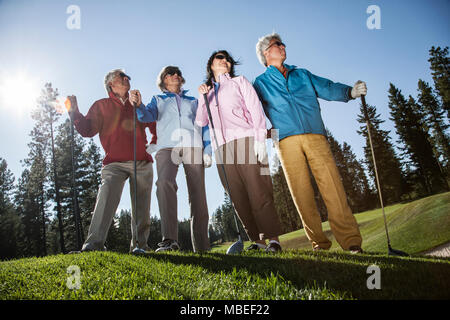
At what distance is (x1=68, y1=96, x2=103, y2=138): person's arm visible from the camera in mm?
4980

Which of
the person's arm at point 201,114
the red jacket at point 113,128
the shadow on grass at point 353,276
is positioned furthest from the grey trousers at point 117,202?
the shadow on grass at point 353,276

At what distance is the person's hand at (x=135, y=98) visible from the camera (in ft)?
15.8

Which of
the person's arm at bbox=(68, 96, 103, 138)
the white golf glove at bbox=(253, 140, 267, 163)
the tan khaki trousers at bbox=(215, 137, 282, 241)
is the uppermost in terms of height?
the person's arm at bbox=(68, 96, 103, 138)

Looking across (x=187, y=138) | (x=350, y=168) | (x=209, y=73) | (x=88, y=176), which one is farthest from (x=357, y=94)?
→ (x=350, y=168)

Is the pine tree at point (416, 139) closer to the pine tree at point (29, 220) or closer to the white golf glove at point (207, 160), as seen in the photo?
the white golf glove at point (207, 160)

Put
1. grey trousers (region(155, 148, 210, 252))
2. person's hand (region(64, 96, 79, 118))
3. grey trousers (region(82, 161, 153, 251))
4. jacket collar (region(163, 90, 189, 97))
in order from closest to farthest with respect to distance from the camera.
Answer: grey trousers (region(82, 161, 153, 251)), grey trousers (region(155, 148, 210, 252)), person's hand (region(64, 96, 79, 118)), jacket collar (region(163, 90, 189, 97))

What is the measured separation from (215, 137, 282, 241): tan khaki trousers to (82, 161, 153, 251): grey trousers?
1690mm

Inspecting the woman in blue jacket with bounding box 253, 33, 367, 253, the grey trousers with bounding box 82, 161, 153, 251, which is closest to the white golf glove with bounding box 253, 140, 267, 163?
the woman in blue jacket with bounding box 253, 33, 367, 253

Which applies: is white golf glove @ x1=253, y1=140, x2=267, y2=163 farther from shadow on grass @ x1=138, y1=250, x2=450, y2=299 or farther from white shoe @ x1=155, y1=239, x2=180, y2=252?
white shoe @ x1=155, y1=239, x2=180, y2=252

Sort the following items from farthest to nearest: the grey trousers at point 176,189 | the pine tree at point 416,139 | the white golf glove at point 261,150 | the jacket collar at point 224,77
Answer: the pine tree at point 416,139
the jacket collar at point 224,77
the grey trousers at point 176,189
the white golf glove at point 261,150

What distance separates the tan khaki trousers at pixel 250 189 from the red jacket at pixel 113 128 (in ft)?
6.22

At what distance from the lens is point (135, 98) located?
4.81 metres
